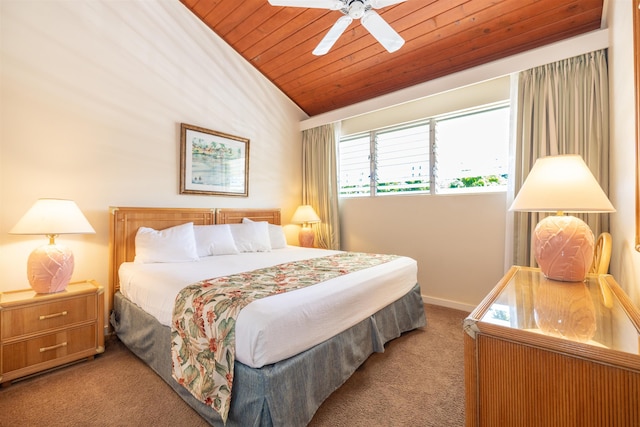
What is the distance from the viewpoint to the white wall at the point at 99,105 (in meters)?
2.14

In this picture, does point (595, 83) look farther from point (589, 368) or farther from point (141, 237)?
point (141, 237)

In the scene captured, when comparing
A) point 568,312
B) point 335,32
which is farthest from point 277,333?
point 335,32

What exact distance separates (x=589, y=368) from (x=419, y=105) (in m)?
3.35

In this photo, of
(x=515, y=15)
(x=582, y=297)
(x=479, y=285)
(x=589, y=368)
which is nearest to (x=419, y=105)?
(x=515, y=15)

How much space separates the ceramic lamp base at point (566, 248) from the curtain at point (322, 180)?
2832 millimetres

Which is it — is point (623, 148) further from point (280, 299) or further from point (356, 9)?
point (280, 299)

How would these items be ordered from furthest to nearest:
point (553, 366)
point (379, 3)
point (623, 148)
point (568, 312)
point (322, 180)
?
point (322, 180), point (379, 3), point (623, 148), point (568, 312), point (553, 366)

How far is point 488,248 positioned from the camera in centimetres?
300

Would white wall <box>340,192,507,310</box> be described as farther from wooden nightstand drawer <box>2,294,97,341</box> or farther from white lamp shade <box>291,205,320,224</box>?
wooden nightstand drawer <box>2,294,97,341</box>

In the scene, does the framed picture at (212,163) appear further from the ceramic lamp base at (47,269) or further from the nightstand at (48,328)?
the nightstand at (48,328)

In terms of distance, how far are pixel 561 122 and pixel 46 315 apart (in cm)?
434

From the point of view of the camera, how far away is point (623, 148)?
1.72 metres

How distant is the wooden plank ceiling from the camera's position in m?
2.44

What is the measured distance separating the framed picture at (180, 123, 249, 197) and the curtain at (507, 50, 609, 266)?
10.1 feet
